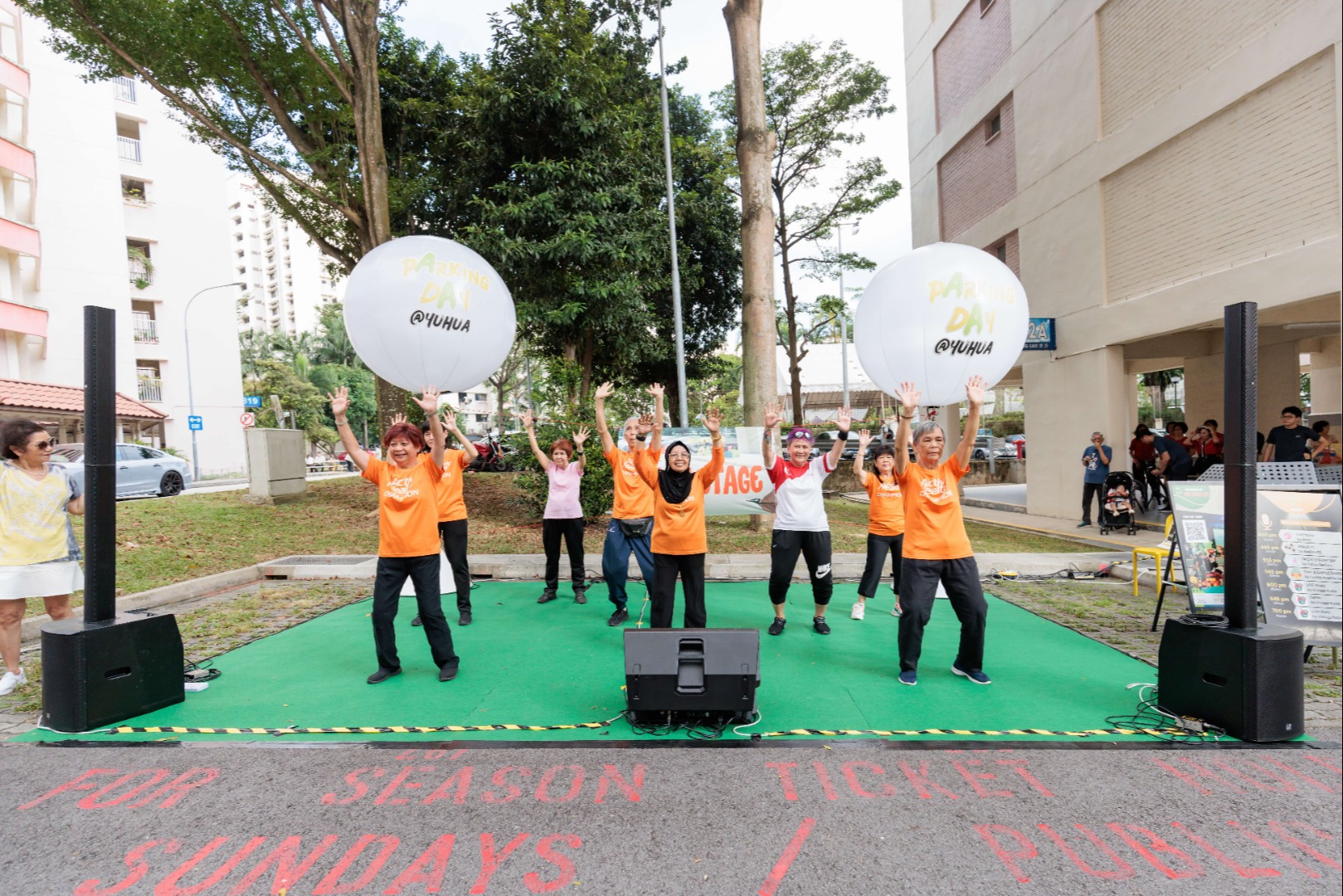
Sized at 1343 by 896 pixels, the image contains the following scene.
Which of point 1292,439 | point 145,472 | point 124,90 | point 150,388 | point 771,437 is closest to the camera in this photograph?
point 771,437

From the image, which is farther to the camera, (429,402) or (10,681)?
(10,681)

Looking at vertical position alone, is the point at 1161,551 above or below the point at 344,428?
below

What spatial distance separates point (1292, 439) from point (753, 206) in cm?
760

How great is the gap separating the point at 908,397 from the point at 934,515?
0.80 metres

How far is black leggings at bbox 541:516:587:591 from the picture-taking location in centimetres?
690

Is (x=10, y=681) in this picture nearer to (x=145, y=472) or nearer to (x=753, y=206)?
(x=753, y=206)

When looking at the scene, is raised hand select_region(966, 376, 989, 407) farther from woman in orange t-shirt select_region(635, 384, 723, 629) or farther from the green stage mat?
the green stage mat

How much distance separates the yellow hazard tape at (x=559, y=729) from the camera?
3838 mm

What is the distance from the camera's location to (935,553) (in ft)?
15.0

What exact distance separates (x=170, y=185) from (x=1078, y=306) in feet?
112

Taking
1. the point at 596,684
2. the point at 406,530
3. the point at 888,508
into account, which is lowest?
the point at 596,684

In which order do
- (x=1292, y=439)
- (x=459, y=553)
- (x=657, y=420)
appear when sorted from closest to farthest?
(x=657, y=420)
(x=459, y=553)
(x=1292, y=439)

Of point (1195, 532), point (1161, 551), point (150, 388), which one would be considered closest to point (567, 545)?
point (1195, 532)

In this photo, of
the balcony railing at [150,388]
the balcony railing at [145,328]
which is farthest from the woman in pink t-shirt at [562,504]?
the balcony railing at [145,328]
